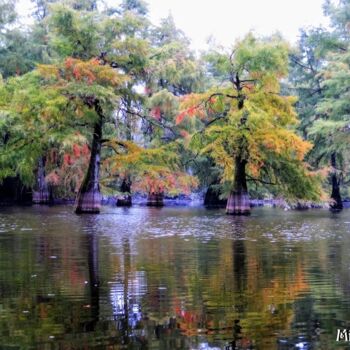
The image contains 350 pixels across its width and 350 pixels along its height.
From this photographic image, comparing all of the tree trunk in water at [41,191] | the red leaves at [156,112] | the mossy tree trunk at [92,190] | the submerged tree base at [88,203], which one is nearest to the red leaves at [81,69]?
the mossy tree trunk at [92,190]

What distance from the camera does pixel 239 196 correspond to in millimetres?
30406

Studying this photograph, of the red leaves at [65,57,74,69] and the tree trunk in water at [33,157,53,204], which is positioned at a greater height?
the red leaves at [65,57,74,69]

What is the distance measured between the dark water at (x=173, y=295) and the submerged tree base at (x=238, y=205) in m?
16.3

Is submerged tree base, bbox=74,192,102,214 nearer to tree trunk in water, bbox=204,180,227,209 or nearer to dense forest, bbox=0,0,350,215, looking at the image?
dense forest, bbox=0,0,350,215

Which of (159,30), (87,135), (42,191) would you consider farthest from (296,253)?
(159,30)

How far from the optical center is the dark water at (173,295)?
5156 millimetres

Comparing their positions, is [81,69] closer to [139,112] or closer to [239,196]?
[139,112]

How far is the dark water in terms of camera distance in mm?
5156

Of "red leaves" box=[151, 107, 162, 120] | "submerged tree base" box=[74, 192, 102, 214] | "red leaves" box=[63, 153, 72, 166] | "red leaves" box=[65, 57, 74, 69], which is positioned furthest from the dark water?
"red leaves" box=[151, 107, 162, 120]

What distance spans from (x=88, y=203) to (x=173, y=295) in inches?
910

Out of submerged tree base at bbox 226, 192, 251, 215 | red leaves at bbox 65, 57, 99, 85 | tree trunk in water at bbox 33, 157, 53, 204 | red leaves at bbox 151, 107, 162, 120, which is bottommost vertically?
submerged tree base at bbox 226, 192, 251, 215

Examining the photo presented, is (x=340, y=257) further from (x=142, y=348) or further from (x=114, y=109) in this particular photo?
(x=114, y=109)

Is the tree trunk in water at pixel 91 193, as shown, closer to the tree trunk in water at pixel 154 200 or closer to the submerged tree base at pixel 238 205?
the submerged tree base at pixel 238 205

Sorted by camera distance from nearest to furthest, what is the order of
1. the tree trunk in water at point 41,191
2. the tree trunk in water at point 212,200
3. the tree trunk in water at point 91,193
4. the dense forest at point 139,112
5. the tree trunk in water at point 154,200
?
the dense forest at point 139,112, the tree trunk in water at point 91,193, the tree trunk in water at point 41,191, the tree trunk in water at point 154,200, the tree trunk in water at point 212,200
